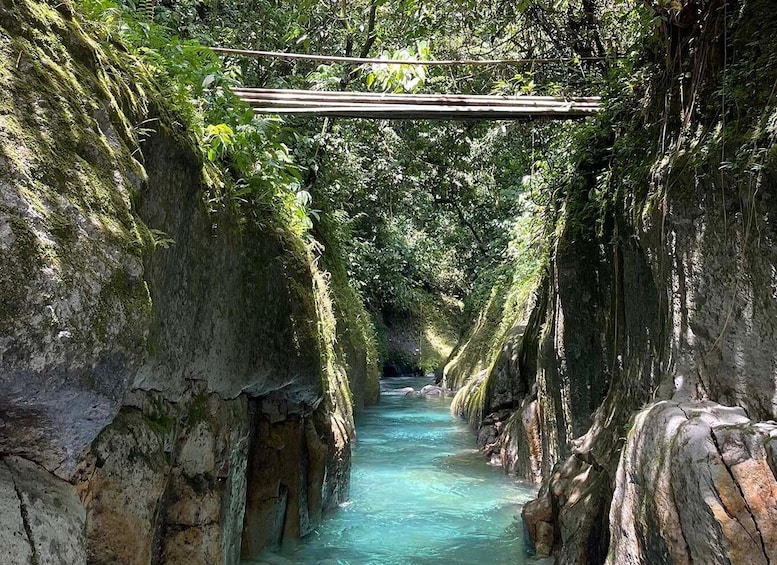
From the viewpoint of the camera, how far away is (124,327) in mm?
2836

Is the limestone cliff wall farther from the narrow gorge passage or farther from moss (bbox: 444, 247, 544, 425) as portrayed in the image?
moss (bbox: 444, 247, 544, 425)

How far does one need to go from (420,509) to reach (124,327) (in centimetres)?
693

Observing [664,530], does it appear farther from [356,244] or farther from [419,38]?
[356,244]

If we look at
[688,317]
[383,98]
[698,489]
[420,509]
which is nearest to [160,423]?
[698,489]

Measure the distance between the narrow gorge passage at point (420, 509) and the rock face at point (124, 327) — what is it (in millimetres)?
1050

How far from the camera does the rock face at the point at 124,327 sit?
2482 mm

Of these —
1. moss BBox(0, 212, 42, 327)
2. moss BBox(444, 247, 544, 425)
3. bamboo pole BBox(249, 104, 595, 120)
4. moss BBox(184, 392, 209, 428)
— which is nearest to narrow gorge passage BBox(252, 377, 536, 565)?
moss BBox(444, 247, 544, 425)

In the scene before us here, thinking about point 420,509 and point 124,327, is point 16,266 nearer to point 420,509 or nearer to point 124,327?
point 124,327

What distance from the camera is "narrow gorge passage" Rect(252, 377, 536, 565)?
23.1ft

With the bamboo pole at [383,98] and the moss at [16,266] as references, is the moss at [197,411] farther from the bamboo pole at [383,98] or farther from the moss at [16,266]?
the bamboo pole at [383,98]

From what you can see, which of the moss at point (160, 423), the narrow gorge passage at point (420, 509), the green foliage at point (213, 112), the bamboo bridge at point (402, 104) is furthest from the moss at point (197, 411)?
the bamboo bridge at point (402, 104)

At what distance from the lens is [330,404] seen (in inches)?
343

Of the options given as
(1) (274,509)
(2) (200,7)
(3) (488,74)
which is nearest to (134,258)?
(1) (274,509)

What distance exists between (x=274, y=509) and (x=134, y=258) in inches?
177
